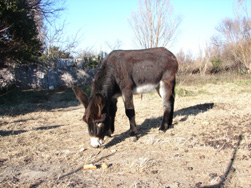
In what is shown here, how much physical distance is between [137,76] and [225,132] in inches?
92.1

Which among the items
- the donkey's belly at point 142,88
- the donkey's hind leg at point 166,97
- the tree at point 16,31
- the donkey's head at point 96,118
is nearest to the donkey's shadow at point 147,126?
the donkey's hind leg at point 166,97

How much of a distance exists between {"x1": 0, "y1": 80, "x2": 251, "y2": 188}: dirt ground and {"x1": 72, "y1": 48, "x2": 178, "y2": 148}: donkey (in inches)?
18.9

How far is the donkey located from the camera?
4.02 metres

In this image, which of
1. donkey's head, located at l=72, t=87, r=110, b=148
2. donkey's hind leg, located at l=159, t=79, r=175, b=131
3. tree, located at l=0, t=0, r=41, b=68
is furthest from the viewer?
tree, located at l=0, t=0, r=41, b=68

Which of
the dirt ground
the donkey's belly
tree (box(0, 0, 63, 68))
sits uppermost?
tree (box(0, 0, 63, 68))

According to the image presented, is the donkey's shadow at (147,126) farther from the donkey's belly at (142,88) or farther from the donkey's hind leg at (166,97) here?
the donkey's belly at (142,88)

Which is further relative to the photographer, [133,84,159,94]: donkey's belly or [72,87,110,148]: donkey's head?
[133,84,159,94]: donkey's belly

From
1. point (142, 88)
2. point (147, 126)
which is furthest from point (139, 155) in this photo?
point (147, 126)

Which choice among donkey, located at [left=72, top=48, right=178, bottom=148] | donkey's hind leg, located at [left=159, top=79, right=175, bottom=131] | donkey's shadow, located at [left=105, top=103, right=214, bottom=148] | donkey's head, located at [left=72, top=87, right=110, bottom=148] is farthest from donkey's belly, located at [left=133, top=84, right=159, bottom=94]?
donkey's head, located at [left=72, top=87, right=110, bottom=148]

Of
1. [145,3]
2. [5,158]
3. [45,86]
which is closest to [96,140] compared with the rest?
[5,158]

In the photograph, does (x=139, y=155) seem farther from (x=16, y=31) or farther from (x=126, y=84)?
(x=16, y=31)

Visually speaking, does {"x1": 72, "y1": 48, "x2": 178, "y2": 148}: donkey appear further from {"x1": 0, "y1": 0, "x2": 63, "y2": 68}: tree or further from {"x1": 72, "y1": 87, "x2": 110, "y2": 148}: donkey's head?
{"x1": 0, "y1": 0, "x2": 63, "y2": 68}: tree

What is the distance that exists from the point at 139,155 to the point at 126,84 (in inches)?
66.0

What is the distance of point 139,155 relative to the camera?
12.9 ft
